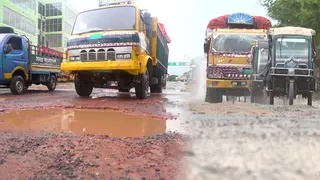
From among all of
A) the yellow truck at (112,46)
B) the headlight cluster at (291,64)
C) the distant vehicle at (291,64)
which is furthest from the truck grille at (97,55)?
the headlight cluster at (291,64)

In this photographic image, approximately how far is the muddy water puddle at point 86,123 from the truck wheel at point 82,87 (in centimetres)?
349

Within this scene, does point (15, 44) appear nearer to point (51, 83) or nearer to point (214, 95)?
point (51, 83)

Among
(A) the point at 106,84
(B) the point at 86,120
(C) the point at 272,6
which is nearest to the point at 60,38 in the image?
(C) the point at 272,6

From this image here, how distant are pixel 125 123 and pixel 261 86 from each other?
20.0ft

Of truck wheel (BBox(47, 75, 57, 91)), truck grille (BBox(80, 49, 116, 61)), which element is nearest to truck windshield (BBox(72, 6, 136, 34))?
truck grille (BBox(80, 49, 116, 61))

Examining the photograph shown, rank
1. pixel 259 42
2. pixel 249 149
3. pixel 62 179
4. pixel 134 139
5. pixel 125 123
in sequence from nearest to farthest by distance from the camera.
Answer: pixel 62 179
pixel 249 149
pixel 134 139
pixel 125 123
pixel 259 42

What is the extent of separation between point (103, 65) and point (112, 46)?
53 cm

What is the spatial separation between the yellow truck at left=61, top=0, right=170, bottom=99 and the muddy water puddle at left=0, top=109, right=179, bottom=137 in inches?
87.4

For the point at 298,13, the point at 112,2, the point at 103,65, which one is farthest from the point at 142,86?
the point at 298,13

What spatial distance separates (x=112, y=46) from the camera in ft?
26.0

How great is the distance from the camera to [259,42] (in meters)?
9.18

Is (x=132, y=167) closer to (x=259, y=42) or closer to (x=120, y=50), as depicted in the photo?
(x=120, y=50)

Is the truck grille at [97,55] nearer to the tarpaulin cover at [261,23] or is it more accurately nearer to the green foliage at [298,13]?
the tarpaulin cover at [261,23]

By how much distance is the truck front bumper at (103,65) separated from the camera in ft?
25.5
